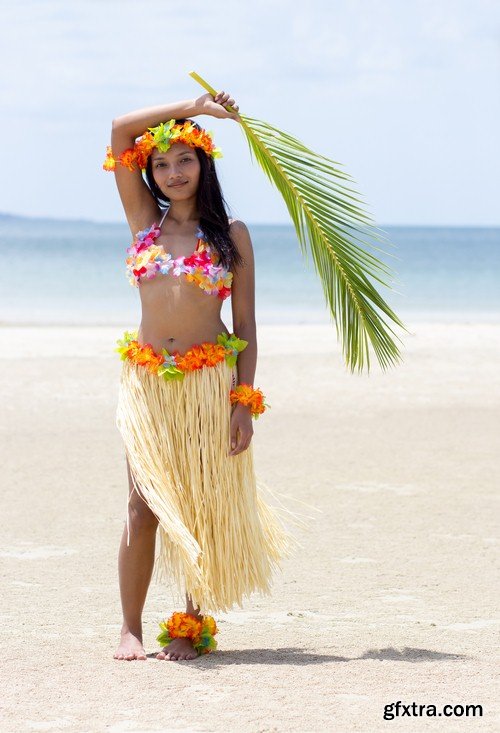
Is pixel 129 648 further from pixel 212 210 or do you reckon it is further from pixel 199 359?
pixel 212 210

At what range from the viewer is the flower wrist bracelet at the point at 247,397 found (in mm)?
3643

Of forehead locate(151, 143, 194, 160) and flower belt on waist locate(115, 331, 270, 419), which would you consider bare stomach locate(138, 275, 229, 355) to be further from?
forehead locate(151, 143, 194, 160)

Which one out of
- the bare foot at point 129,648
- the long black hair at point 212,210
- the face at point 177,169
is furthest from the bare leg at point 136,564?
the face at point 177,169

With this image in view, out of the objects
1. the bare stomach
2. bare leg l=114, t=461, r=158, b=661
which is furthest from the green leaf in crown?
bare leg l=114, t=461, r=158, b=661

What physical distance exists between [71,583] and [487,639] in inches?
62.4

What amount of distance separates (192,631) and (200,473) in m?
0.48

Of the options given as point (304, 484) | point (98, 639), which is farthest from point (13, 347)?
point (98, 639)

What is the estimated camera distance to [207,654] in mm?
3695

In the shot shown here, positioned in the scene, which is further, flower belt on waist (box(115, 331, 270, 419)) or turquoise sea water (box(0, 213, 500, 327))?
turquoise sea water (box(0, 213, 500, 327))

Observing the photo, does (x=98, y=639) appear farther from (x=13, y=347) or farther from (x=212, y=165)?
(x=13, y=347)

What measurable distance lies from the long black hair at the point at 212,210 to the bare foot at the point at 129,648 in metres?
1.15

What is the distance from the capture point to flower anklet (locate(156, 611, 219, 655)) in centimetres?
367

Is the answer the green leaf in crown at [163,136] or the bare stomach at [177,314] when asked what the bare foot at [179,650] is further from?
the green leaf in crown at [163,136]

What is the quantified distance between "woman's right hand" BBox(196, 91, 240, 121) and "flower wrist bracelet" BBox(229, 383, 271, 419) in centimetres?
82
